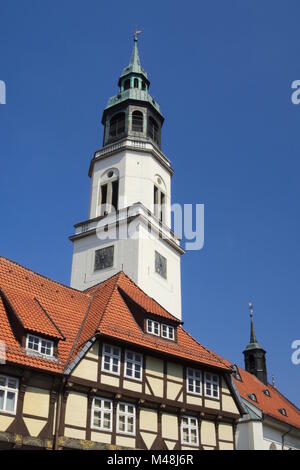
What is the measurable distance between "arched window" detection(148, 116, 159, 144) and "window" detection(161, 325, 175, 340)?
21.8 m

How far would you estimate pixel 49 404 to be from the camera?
20.3 meters

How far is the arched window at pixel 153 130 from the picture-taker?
44750 millimetres

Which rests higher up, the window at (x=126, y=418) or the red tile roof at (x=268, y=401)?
the red tile roof at (x=268, y=401)

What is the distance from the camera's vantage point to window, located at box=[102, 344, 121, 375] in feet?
73.3

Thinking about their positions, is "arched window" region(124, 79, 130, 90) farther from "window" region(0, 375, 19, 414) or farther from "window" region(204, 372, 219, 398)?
"window" region(0, 375, 19, 414)

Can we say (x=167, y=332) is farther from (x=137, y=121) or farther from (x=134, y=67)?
(x=134, y=67)

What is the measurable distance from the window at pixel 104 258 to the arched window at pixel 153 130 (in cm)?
1062

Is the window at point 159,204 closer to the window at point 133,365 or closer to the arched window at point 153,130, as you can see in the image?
the arched window at point 153,130

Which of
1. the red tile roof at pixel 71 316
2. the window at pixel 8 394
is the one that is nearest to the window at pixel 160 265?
the red tile roof at pixel 71 316

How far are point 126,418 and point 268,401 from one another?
25425mm

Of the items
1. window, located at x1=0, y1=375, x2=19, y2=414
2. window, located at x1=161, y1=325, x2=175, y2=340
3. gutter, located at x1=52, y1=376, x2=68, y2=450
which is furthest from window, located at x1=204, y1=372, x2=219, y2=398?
window, located at x1=0, y1=375, x2=19, y2=414
